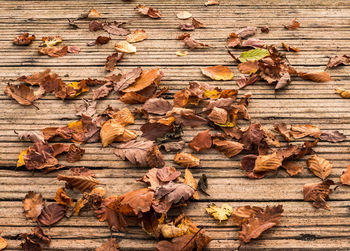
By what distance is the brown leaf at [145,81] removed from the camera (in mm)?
2186

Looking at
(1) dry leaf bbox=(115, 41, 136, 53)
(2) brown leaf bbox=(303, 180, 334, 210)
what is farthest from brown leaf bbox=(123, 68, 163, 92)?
(2) brown leaf bbox=(303, 180, 334, 210)

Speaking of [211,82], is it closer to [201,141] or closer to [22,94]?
[201,141]

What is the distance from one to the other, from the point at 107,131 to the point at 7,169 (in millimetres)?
585

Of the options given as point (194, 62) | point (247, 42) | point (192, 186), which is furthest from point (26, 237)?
point (247, 42)

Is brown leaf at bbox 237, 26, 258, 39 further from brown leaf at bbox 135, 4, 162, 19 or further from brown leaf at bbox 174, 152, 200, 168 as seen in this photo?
brown leaf at bbox 174, 152, 200, 168

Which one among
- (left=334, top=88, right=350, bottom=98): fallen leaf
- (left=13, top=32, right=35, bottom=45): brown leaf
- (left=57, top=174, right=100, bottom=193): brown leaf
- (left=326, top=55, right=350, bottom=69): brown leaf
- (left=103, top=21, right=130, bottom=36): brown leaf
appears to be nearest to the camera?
(left=57, top=174, right=100, bottom=193): brown leaf

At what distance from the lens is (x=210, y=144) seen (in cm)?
181

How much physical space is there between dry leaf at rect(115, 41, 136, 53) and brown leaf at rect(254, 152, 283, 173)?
1.56 meters

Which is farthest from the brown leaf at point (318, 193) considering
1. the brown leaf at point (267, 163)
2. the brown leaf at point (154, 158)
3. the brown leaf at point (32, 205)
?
the brown leaf at point (32, 205)

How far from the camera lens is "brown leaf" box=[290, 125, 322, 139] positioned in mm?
1868

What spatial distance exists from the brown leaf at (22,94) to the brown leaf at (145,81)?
0.67 meters

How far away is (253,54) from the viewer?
8.37 feet

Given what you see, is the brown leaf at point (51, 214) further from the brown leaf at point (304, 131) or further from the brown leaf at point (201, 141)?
the brown leaf at point (304, 131)

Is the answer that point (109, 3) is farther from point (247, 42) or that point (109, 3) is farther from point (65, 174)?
point (65, 174)
